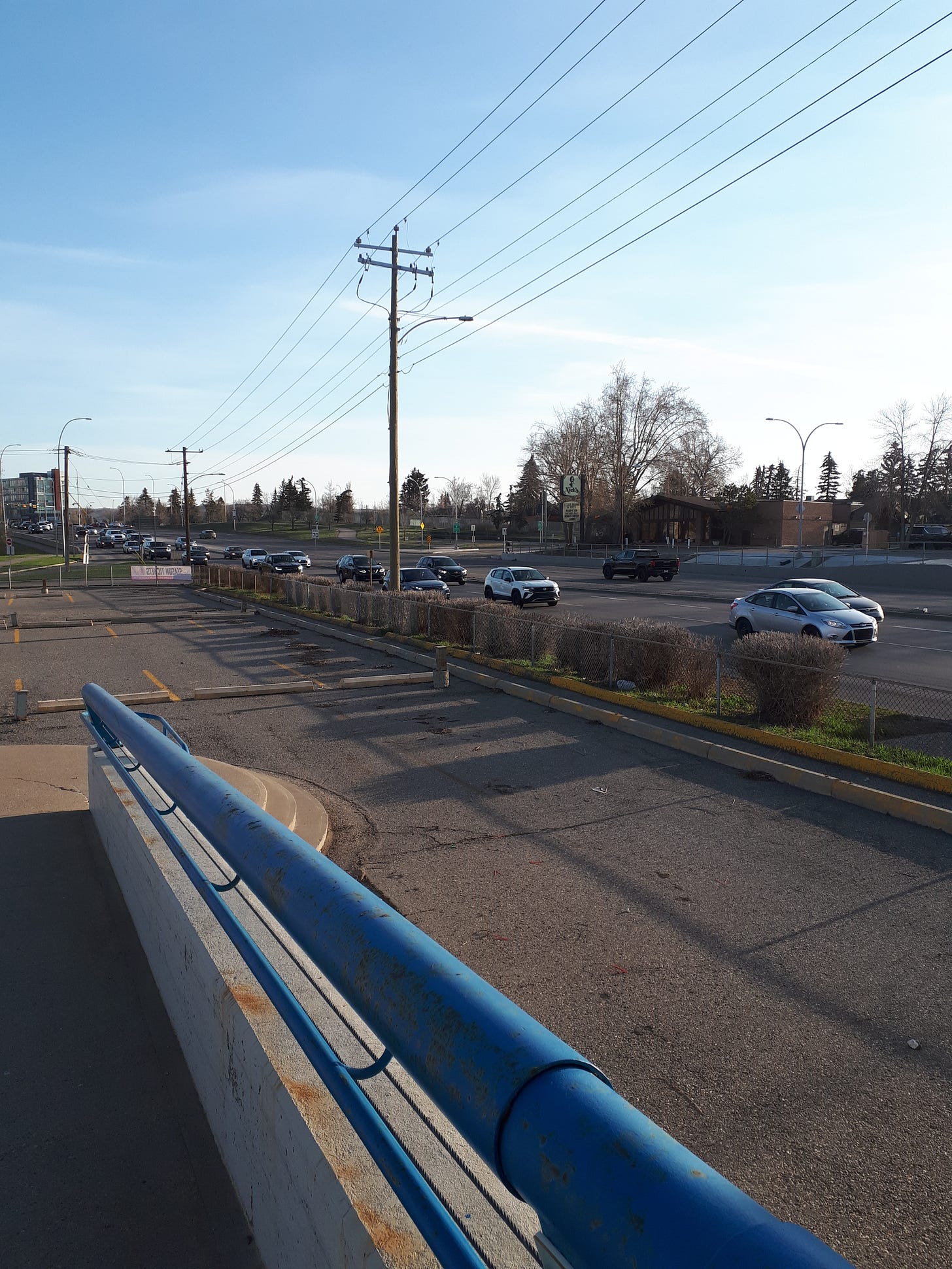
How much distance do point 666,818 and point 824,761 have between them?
284cm

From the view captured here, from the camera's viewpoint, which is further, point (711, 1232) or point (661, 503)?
point (661, 503)

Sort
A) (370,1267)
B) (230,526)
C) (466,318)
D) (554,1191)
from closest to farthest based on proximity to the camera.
Answer: (554,1191) < (370,1267) < (466,318) < (230,526)

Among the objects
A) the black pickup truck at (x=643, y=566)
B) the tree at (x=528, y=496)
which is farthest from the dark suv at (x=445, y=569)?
the tree at (x=528, y=496)

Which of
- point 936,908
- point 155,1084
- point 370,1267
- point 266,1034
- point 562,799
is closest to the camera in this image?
point 370,1267

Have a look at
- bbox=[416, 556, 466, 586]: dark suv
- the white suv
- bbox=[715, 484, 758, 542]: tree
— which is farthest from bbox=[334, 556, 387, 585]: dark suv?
bbox=[715, 484, 758, 542]: tree

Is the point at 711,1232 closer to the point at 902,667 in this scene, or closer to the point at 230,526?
the point at 902,667

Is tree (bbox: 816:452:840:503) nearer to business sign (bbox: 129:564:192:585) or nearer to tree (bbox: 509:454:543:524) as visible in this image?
tree (bbox: 509:454:543:524)

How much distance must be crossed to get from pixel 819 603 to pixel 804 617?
25.0 inches

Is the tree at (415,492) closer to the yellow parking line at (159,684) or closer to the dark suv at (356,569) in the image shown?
the dark suv at (356,569)

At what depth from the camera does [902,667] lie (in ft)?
61.6

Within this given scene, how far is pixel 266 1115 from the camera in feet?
9.21

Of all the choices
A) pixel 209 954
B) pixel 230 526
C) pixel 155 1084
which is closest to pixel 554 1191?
pixel 209 954

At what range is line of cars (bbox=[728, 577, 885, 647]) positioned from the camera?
68.9 ft

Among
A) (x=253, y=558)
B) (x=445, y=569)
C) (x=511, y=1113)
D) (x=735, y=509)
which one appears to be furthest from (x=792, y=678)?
(x=735, y=509)
